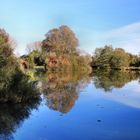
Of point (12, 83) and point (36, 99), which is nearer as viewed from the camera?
point (12, 83)

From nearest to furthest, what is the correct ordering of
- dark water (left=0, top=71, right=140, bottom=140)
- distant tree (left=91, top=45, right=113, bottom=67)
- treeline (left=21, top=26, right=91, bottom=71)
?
dark water (left=0, top=71, right=140, bottom=140) < treeline (left=21, top=26, right=91, bottom=71) < distant tree (left=91, top=45, right=113, bottom=67)

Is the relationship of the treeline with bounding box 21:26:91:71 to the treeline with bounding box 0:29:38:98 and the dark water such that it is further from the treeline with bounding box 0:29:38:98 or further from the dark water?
the treeline with bounding box 0:29:38:98

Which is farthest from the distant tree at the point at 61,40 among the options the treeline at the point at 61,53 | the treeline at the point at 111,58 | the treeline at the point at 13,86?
the treeline at the point at 13,86

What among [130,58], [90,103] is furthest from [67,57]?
[90,103]

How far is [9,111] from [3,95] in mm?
1784


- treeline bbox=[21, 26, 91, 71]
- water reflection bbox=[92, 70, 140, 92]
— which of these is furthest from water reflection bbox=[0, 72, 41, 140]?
treeline bbox=[21, 26, 91, 71]

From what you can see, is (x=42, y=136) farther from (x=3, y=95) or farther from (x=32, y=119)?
(x=3, y=95)

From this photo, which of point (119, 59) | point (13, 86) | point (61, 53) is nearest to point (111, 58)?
point (119, 59)

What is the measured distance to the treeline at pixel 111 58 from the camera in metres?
86.2

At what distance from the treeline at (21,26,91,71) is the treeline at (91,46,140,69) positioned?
16.8 m

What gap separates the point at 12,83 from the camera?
52.8 feet

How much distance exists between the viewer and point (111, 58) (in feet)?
290

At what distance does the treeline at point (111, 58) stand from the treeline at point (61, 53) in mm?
16810

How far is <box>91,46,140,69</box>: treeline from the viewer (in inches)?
3393
